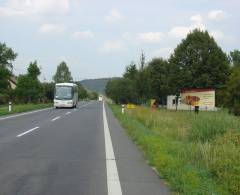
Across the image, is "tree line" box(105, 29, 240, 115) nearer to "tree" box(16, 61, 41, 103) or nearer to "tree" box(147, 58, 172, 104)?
"tree" box(147, 58, 172, 104)

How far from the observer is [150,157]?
11.6 metres

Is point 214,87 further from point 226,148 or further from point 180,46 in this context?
point 226,148

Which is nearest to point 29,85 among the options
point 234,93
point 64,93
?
point 64,93

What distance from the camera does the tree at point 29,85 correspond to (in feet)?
236

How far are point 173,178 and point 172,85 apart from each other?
65.1 m

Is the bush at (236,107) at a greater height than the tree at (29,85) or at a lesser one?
lesser

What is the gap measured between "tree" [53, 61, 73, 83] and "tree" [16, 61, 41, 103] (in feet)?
209

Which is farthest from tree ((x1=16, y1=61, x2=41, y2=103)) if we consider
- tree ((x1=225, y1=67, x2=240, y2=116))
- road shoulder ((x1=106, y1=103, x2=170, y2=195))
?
road shoulder ((x1=106, y1=103, x2=170, y2=195))

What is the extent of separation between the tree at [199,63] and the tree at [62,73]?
72054 millimetres

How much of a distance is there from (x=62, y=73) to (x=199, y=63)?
7888 centimetres

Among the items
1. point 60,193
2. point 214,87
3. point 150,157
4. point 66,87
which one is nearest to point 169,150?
point 150,157

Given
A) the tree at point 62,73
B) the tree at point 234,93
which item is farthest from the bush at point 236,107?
the tree at point 62,73

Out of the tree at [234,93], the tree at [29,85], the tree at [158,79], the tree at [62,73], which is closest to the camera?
the tree at [234,93]

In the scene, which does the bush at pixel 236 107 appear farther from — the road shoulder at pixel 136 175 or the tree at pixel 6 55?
the tree at pixel 6 55
